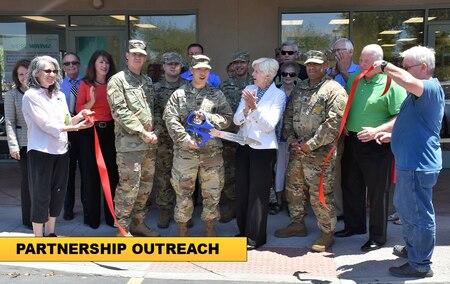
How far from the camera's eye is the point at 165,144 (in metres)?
5.22

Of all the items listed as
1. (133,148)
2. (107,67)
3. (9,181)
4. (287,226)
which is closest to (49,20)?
(9,181)

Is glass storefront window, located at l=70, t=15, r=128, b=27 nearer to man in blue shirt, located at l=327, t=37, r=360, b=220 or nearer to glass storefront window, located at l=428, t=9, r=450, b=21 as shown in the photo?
man in blue shirt, located at l=327, t=37, r=360, b=220

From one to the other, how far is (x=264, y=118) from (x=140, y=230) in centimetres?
178

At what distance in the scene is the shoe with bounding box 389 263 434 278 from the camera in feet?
12.7

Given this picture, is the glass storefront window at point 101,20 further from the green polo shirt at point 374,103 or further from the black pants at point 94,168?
the green polo shirt at point 374,103

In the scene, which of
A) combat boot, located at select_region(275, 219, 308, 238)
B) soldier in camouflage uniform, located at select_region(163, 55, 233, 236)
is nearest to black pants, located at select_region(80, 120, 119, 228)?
soldier in camouflage uniform, located at select_region(163, 55, 233, 236)

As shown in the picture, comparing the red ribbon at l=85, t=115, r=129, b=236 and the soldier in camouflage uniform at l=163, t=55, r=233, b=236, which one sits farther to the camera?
the red ribbon at l=85, t=115, r=129, b=236

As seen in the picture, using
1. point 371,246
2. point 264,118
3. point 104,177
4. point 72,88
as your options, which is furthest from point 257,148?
point 72,88

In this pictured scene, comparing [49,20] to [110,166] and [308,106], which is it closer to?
[110,166]

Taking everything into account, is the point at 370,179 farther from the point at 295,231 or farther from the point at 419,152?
the point at 295,231

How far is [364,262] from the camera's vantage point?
14.1 ft

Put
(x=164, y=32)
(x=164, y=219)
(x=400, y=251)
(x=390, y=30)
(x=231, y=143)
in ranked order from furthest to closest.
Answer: (x=164, y=32), (x=390, y=30), (x=231, y=143), (x=164, y=219), (x=400, y=251)

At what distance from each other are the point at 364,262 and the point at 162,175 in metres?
2.34

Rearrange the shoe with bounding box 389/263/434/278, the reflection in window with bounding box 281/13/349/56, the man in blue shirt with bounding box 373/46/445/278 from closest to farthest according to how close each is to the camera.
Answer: the man in blue shirt with bounding box 373/46/445/278, the shoe with bounding box 389/263/434/278, the reflection in window with bounding box 281/13/349/56
